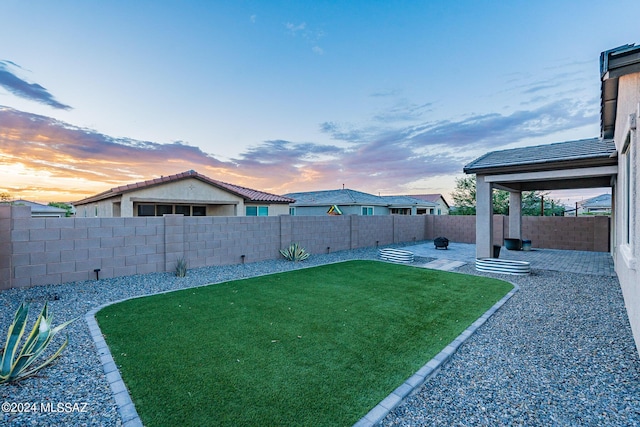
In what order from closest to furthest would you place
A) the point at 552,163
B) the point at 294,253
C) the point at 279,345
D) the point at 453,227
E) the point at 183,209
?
1. the point at 279,345
2. the point at 552,163
3. the point at 294,253
4. the point at 183,209
5. the point at 453,227

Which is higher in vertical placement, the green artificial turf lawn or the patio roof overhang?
the patio roof overhang

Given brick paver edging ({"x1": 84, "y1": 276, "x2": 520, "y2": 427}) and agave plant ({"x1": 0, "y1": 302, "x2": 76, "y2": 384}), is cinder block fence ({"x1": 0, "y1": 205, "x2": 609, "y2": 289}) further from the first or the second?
agave plant ({"x1": 0, "y1": 302, "x2": 76, "y2": 384})

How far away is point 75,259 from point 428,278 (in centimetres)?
924

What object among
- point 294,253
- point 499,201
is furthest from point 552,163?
point 499,201

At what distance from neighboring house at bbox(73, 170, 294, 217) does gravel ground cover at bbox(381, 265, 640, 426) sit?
1566 centimetres

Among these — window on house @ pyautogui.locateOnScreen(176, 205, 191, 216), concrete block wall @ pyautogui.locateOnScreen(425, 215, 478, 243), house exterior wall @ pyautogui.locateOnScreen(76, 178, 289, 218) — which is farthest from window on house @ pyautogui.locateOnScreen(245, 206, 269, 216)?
concrete block wall @ pyautogui.locateOnScreen(425, 215, 478, 243)

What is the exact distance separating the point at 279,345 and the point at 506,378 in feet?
9.02

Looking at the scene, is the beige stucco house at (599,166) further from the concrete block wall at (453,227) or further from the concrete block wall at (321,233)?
the concrete block wall at (321,233)

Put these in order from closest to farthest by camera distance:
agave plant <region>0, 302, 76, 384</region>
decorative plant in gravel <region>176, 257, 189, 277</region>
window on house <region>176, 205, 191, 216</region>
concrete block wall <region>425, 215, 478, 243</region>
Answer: agave plant <region>0, 302, 76, 384</region> < decorative plant in gravel <region>176, 257, 189, 277</region> < window on house <region>176, 205, 191, 216</region> < concrete block wall <region>425, 215, 478, 243</region>

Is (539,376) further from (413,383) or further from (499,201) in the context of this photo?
(499,201)

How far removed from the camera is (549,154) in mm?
9945

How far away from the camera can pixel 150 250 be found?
834 centimetres

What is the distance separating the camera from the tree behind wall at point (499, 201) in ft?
80.3

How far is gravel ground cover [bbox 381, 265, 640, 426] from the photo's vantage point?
2617mm
